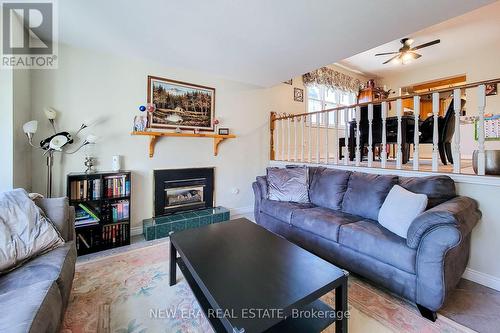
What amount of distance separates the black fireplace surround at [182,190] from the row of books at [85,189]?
747 millimetres

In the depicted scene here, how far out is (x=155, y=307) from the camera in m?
1.62

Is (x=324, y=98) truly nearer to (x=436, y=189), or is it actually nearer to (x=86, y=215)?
(x=436, y=189)

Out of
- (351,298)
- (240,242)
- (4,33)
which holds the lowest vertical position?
(351,298)

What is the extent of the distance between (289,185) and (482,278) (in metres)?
1.96

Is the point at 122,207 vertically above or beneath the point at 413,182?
beneath

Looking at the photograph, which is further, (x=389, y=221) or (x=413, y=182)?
(x=413, y=182)

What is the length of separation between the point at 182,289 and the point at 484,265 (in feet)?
8.45

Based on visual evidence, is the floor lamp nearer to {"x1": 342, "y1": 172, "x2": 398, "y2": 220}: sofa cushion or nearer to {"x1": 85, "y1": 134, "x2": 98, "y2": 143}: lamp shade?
{"x1": 85, "y1": 134, "x2": 98, "y2": 143}: lamp shade

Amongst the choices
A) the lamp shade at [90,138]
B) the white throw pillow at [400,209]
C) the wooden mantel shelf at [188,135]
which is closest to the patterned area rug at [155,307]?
the white throw pillow at [400,209]

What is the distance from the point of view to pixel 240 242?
1.74m

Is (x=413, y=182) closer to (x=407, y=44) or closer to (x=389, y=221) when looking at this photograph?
(x=389, y=221)

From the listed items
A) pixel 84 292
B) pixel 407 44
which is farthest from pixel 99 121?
pixel 407 44

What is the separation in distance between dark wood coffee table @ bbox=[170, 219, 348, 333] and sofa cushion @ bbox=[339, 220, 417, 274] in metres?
0.64

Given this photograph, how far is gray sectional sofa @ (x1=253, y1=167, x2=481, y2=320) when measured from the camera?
1.46 metres
